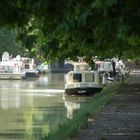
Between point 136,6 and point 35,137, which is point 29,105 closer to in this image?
point 35,137

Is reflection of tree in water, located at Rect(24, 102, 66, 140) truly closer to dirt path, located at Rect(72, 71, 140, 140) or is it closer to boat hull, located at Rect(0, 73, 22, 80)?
A: dirt path, located at Rect(72, 71, 140, 140)

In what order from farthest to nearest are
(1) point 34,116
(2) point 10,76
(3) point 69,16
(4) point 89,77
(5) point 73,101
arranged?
(2) point 10,76
(4) point 89,77
(5) point 73,101
(1) point 34,116
(3) point 69,16

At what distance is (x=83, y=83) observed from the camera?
4475cm

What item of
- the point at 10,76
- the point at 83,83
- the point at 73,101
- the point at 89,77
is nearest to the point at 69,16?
the point at 73,101

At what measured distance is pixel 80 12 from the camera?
7160 millimetres

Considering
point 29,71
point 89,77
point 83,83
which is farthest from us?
point 29,71

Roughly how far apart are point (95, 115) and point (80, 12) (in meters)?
13.6

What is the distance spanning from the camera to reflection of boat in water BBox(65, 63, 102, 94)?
44.6 m

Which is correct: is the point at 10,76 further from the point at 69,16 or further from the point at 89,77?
the point at 69,16

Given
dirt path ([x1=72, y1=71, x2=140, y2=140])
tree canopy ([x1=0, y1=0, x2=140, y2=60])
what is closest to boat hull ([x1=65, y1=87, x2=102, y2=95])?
dirt path ([x1=72, y1=71, x2=140, y2=140])

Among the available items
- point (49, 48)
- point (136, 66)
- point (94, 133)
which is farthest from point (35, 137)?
point (136, 66)

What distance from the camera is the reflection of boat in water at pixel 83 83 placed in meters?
44.6

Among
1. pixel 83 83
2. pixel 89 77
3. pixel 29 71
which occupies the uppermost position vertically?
pixel 29 71

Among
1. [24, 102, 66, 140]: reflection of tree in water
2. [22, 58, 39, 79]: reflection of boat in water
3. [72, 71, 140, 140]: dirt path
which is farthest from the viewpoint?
[22, 58, 39, 79]: reflection of boat in water
